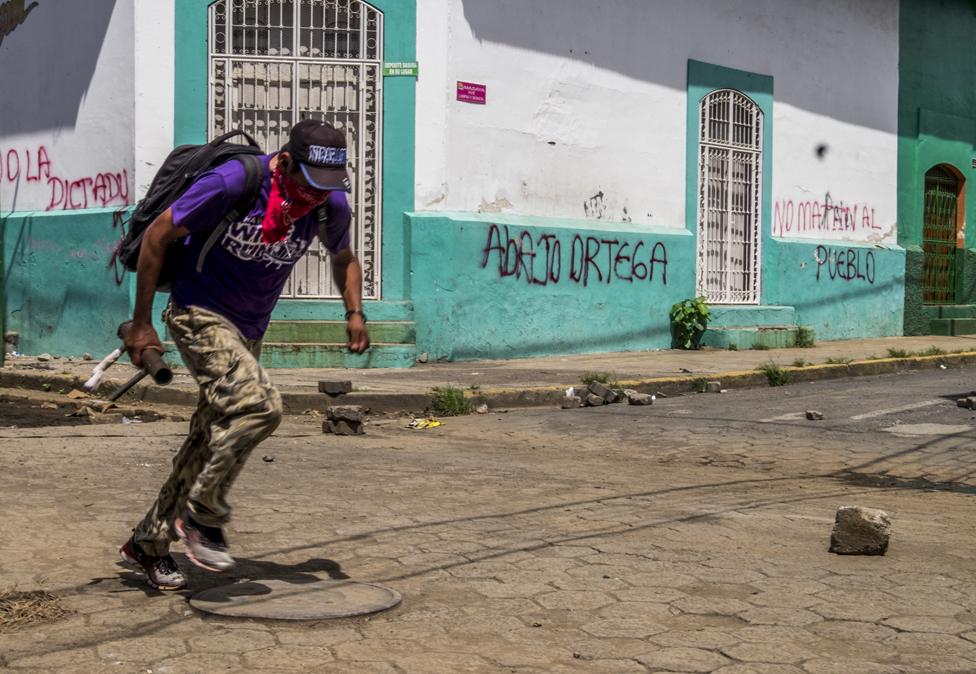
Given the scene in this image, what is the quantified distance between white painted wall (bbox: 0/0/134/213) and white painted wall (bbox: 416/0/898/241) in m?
3.04

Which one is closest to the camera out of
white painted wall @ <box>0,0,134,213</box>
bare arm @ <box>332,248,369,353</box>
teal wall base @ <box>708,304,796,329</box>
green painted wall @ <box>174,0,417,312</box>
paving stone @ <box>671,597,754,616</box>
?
paving stone @ <box>671,597,754,616</box>

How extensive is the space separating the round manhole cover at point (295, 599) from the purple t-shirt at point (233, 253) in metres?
0.84

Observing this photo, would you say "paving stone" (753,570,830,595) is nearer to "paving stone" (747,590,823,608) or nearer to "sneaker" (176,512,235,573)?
"paving stone" (747,590,823,608)

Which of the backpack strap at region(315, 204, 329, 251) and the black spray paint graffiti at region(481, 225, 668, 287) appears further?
the black spray paint graffiti at region(481, 225, 668, 287)

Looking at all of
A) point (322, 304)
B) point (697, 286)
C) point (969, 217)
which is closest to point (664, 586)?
point (322, 304)

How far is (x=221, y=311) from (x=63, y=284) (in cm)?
1056

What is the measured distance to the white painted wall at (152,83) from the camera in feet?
43.5

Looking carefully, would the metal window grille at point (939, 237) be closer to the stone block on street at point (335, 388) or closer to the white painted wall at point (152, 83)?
the white painted wall at point (152, 83)

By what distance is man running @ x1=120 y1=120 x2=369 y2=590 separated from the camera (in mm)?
4211

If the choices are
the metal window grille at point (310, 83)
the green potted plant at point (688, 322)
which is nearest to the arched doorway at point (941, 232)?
the green potted plant at point (688, 322)

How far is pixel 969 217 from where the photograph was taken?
2183cm

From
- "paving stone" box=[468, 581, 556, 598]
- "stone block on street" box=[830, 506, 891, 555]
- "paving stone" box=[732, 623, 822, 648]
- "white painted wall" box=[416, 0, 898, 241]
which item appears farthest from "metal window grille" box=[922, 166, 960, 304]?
"paving stone" box=[732, 623, 822, 648]

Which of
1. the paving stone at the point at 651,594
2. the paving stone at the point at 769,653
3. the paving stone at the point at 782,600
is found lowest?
the paving stone at the point at 769,653

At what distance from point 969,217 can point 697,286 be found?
6.89 meters
